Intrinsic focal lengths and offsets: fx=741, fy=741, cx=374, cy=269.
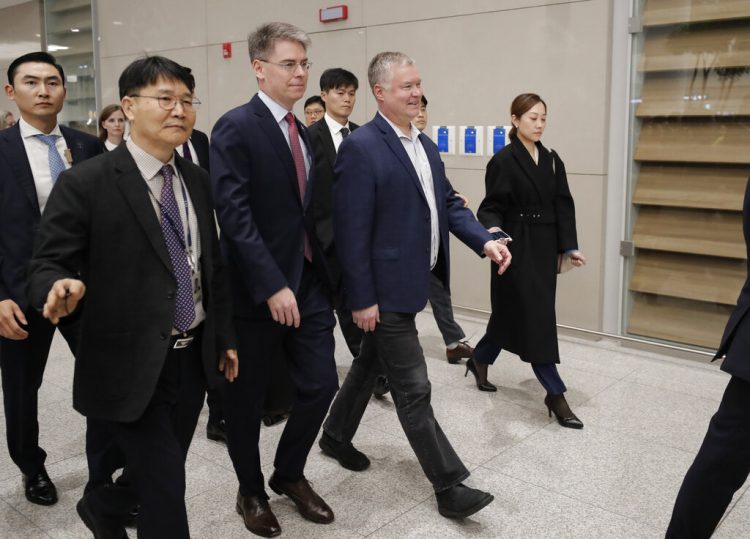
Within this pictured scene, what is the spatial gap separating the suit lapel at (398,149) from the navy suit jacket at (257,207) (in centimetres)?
29

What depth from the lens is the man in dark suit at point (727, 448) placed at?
6.35ft

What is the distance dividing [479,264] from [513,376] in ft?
5.19

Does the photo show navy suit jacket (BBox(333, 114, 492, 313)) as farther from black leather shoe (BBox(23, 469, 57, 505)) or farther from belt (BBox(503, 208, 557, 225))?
black leather shoe (BBox(23, 469, 57, 505))

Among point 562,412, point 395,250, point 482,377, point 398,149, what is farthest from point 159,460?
point 482,377

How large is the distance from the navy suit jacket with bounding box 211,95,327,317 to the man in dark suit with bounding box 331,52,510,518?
0.17m

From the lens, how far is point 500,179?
3.71 m

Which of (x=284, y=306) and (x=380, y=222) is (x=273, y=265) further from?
(x=380, y=222)

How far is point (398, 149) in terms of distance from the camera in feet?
8.76

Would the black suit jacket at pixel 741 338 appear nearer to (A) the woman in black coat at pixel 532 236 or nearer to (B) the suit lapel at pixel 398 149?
(B) the suit lapel at pixel 398 149

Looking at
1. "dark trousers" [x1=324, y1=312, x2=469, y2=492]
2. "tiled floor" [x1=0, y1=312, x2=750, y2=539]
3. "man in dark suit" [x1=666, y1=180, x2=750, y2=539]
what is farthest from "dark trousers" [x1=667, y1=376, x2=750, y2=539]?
"dark trousers" [x1=324, y1=312, x2=469, y2=492]

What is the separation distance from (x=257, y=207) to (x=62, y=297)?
949mm

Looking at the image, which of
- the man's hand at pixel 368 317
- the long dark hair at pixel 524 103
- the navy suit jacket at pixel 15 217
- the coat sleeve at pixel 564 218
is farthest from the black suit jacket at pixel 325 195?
the coat sleeve at pixel 564 218

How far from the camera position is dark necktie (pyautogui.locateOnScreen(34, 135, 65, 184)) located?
2.80m

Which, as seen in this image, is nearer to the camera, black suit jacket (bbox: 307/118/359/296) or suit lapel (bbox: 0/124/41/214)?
suit lapel (bbox: 0/124/41/214)
